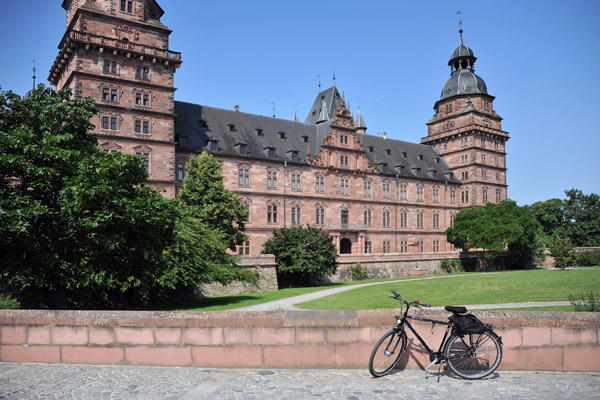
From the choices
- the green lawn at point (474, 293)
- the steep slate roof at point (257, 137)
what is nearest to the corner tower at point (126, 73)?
the steep slate roof at point (257, 137)

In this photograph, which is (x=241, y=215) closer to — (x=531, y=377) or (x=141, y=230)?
(x=141, y=230)

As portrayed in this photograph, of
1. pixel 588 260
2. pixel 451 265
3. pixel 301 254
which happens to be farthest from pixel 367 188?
pixel 588 260

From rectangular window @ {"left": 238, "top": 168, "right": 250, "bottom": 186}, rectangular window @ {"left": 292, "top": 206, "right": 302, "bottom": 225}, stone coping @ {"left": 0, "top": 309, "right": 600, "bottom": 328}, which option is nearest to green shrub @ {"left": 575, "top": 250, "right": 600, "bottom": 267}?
rectangular window @ {"left": 292, "top": 206, "right": 302, "bottom": 225}

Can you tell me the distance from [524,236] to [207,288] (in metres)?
41.9

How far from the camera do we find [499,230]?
2287 inches

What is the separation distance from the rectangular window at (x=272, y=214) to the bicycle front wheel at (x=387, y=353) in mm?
43091

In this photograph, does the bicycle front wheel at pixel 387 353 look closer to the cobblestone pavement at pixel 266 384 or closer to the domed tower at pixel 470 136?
the cobblestone pavement at pixel 266 384

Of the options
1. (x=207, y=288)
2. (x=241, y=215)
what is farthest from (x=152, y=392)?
(x=241, y=215)

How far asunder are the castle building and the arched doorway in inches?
5.1

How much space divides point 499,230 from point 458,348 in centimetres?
5373

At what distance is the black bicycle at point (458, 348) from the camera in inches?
336

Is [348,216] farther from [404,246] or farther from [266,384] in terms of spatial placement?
[266,384]

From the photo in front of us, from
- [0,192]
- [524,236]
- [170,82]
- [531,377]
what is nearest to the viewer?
[531,377]

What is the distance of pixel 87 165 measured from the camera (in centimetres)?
1945
